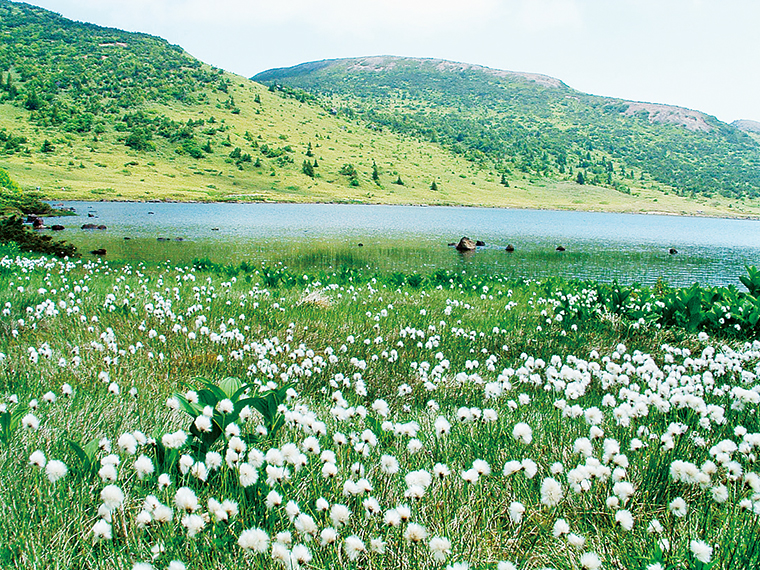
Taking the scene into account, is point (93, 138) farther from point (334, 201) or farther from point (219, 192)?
point (334, 201)

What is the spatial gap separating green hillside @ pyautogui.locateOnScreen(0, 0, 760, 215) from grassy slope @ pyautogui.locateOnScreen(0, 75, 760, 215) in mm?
504

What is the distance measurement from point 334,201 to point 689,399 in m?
106

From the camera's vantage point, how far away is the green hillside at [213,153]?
105 metres

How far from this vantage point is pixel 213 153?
13325 cm

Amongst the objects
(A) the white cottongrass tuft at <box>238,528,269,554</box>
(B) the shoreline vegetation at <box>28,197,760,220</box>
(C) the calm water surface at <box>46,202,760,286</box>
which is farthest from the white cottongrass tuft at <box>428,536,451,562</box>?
(B) the shoreline vegetation at <box>28,197,760,220</box>

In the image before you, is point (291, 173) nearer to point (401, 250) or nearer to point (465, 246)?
point (465, 246)

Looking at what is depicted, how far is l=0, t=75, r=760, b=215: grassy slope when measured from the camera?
95188mm

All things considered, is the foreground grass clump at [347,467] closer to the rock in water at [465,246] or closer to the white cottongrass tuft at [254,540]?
the white cottongrass tuft at [254,540]

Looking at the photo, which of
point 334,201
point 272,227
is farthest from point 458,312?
point 334,201

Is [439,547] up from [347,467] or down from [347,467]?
up

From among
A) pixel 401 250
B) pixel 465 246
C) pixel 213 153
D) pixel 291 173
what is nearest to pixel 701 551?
A: pixel 401 250

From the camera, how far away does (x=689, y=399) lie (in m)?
3.65

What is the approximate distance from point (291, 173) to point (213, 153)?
2288 cm

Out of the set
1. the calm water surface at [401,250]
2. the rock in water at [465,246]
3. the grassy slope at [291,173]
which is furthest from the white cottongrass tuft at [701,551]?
the grassy slope at [291,173]
